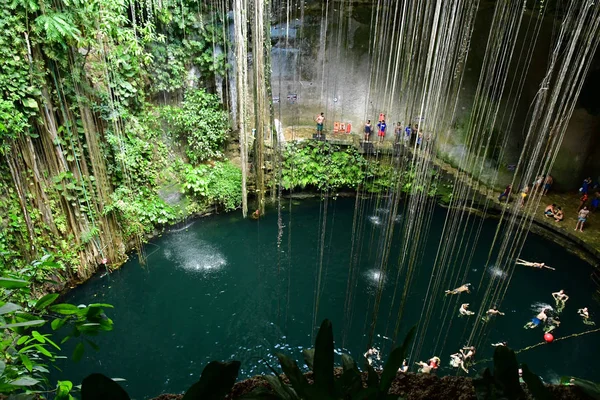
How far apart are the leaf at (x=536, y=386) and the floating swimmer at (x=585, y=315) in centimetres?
611

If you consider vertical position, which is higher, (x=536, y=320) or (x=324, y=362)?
(x=324, y=362)

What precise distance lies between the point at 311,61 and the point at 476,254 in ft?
20.1

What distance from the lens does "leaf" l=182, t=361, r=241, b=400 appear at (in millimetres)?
560

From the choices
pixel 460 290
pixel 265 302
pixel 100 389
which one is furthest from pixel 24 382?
pixel 460 290

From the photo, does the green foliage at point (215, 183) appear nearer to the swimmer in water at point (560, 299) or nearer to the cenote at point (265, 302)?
the cenote at point (265, 302)

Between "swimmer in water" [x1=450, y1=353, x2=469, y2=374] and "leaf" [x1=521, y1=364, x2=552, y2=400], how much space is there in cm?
432

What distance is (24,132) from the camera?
451 centimetres

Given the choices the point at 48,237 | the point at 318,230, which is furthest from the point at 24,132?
the point at 318,230

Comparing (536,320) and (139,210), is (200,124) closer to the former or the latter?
(139,210)

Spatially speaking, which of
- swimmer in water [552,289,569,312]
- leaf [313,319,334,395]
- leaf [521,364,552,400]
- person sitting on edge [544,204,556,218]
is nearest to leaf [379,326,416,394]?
leaf [313,319,334,395]

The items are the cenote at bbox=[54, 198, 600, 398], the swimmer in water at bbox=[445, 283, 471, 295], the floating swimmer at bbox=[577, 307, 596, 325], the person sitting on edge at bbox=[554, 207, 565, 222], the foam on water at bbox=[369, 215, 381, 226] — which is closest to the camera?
the cenote at bbox=[54, 198, 600, 398]

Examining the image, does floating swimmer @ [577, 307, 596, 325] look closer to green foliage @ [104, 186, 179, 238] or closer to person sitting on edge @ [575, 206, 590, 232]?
person sitting on edge @ [575, 206, 590, 232]

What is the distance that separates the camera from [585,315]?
5.47m

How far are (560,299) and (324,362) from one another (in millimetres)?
6597
